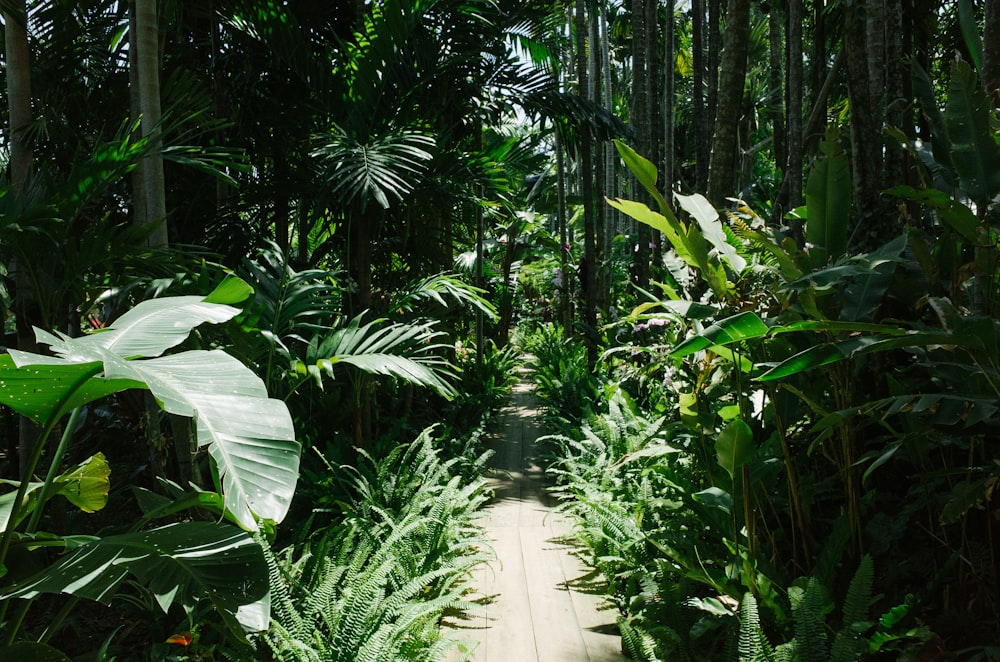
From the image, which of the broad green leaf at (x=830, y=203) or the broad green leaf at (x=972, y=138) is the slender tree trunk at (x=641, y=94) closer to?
the broad green leaf at (x=830, y=203)

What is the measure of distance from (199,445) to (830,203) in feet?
6.61

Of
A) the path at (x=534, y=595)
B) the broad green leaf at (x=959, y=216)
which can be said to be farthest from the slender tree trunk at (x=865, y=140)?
the path at (x=534, y=595)

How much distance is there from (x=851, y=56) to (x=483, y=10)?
3.40m

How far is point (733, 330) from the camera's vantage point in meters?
1.82

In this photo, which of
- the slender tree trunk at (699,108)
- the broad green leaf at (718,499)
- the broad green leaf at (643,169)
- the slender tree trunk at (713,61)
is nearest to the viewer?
the broad green leaf at (643,169)

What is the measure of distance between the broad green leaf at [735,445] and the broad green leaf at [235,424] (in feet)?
4.71

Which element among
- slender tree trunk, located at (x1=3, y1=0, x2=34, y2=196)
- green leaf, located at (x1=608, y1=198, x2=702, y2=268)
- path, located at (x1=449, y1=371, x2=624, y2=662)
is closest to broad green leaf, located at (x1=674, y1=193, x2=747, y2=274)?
green leaf, located at (x1=608, y1=198, x2=702, y2=268)

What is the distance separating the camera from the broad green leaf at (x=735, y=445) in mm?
2189

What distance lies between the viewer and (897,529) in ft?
7.47

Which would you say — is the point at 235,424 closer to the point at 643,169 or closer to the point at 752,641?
the point at 643,169

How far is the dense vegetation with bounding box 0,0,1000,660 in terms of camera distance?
5.33 feet

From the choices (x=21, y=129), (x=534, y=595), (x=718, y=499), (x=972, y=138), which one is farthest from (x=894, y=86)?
(x=21, y=129)

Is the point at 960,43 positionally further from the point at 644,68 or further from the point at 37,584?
the point at 37,584

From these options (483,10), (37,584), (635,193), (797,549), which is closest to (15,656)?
(37,584)
